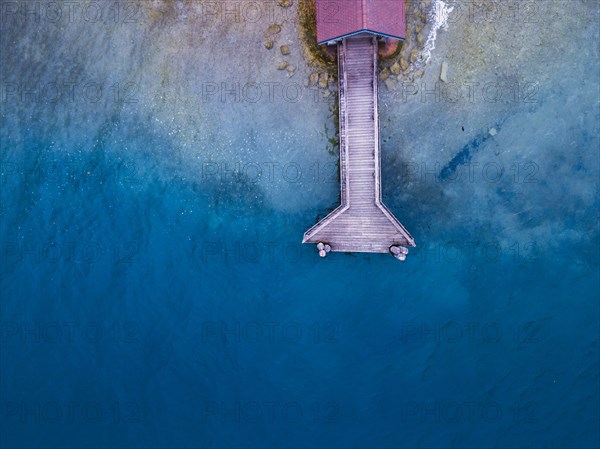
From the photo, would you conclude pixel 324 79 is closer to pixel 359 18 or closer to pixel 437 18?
pixel 359 18

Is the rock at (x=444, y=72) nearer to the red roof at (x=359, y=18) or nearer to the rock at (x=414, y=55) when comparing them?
the rock at (x=414, y=55)

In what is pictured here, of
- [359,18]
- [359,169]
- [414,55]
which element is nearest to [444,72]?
[414,55]

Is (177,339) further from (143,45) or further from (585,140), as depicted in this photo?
(585,140)

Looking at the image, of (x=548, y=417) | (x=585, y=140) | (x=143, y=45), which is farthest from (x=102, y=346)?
Result: (x=585, y=140)

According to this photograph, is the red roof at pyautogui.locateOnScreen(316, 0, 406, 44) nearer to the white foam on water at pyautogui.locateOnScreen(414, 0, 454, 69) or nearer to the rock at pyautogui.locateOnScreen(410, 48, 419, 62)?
the rock at pyautogui.locateOnScreen(410, 48, 419, 62)

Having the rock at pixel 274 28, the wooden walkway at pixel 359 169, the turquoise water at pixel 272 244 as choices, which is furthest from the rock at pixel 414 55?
the rock at pixel 274 28

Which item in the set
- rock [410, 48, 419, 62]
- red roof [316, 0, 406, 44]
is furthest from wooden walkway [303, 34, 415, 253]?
rock [410, 48, 419, 62]
